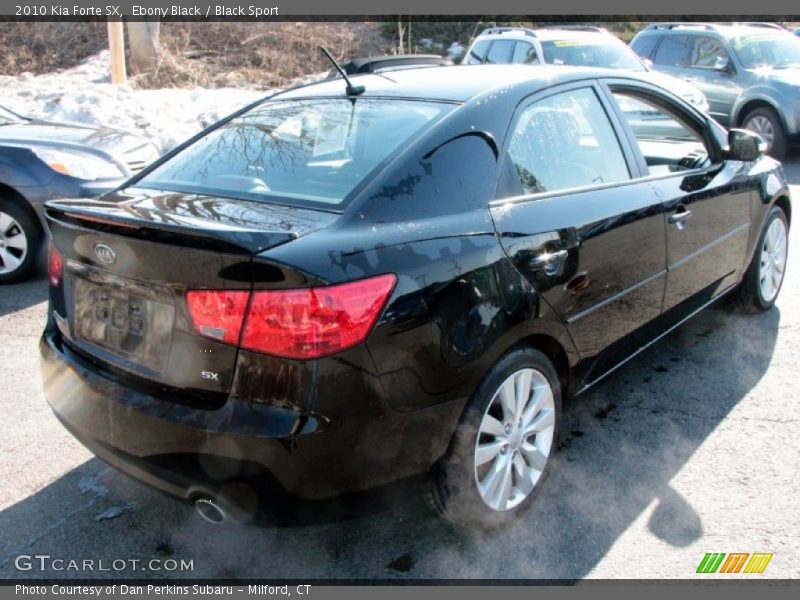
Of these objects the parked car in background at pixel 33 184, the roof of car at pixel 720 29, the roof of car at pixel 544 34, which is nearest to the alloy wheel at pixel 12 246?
the parked car in background at pixel 33 184

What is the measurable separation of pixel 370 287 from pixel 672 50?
11.8 m

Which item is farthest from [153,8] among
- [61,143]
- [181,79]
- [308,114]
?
[308,114]

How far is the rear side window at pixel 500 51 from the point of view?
11.2 meters

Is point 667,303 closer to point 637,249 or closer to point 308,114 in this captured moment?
point 637,249

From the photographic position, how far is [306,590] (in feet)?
8.63

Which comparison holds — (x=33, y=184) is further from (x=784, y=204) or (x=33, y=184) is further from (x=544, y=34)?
(x=544, y=34)

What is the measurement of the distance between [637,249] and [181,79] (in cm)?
1499

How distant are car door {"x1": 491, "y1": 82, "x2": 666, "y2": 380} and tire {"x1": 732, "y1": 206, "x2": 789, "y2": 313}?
57.8 inches

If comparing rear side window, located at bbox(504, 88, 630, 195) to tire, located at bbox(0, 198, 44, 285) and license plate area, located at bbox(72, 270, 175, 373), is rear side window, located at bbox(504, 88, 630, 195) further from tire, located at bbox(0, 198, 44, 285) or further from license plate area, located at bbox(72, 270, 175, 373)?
tire, located at bbox(0, 198, 44, 285)

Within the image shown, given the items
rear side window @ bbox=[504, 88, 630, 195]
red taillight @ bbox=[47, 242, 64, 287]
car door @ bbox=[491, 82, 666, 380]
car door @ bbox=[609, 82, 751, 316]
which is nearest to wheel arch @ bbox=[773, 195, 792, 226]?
car door @ bbox=[609, 82, 751, 316]

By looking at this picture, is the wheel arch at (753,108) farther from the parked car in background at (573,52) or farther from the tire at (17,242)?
the tire at (17,242)

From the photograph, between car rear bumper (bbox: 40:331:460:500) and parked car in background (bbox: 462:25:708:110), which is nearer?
car rear bumper (bbox: 40:331:460:500)

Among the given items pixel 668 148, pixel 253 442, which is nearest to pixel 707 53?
pixel 668 148

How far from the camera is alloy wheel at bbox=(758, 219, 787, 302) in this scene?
4.89 meters
